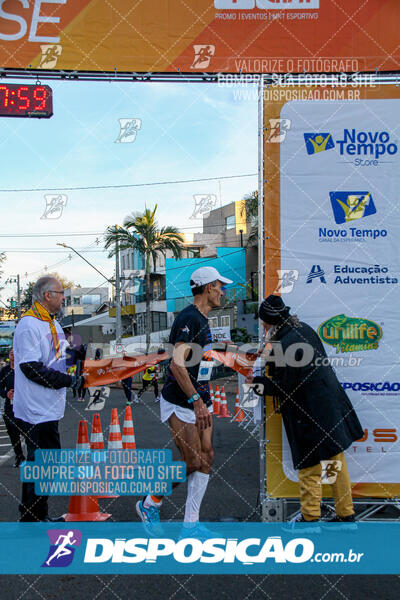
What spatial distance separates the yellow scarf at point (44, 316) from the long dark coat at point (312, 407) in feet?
6.39

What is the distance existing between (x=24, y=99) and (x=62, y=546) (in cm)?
528

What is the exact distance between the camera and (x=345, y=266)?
4.95 metres

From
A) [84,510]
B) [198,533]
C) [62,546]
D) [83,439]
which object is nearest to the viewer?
[62,546]

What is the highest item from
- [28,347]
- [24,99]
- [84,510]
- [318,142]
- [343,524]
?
[24,99]

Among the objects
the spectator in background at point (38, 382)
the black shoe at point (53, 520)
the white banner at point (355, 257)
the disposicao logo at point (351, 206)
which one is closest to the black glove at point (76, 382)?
the spectator in background at point (38, 382)

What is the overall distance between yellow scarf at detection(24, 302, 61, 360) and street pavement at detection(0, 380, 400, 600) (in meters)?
1.77

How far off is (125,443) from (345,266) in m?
3.80

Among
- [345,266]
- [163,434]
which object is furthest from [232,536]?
[163,434]

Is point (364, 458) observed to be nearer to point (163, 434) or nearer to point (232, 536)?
point (232, 536)

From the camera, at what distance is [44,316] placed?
4957 millimetres

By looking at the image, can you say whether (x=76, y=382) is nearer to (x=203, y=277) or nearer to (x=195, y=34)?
(x=203, y=277)

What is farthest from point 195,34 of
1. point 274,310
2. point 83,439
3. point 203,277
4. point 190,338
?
point 83,439

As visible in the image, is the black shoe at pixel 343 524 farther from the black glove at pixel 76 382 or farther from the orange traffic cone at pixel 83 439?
the orange traffic cone at pixel 83 439

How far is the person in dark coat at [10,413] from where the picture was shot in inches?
321
